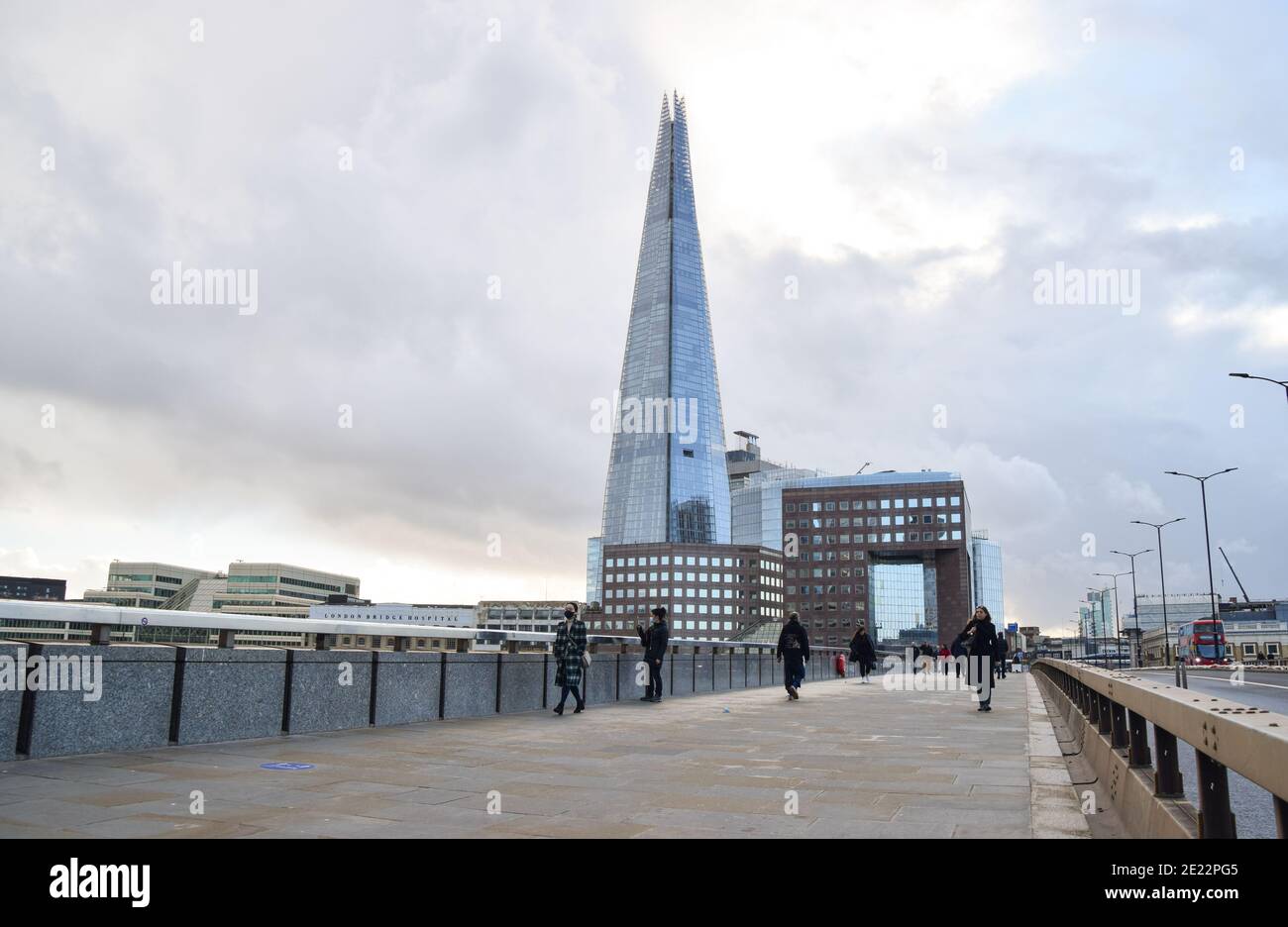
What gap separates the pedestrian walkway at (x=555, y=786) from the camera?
259 inches

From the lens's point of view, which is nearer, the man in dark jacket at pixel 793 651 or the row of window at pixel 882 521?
the man in dark jacket at pixel 793 651

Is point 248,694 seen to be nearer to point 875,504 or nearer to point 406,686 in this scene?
point 406,686

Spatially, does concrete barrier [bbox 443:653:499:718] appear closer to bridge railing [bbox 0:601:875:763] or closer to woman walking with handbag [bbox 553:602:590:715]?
bridge railing [bbox 0:601:875:763]

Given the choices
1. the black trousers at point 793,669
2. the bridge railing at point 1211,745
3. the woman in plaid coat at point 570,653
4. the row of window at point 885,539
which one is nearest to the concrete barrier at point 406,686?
the woman in plaid coat at point 570,653

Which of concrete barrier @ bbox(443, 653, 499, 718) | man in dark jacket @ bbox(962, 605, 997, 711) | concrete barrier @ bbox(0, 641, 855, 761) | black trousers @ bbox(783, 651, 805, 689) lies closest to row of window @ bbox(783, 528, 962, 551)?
black trousers @ bbox(783, 651, 805, 689)

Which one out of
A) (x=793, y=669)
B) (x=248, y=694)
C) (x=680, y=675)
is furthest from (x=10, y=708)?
(x=680, y=675)

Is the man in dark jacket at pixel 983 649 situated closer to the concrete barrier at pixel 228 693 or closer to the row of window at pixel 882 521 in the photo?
the concrete barrier at pixel 228 693

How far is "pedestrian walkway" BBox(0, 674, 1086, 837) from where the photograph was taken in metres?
6.59

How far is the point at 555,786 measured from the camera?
8.58 metres

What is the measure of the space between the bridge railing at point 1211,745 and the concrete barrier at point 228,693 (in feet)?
30.9

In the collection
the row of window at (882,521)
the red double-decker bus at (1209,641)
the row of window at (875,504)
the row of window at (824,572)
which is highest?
the row of window at (875,504)

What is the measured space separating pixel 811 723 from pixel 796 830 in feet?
32.9
